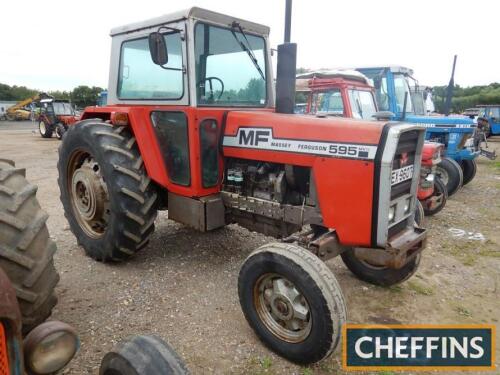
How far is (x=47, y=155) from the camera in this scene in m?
11.9

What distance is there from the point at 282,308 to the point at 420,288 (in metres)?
1.63

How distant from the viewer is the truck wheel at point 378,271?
10.5 ft

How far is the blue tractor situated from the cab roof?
5.04 meters

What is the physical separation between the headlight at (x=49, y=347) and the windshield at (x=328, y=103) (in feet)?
22.4

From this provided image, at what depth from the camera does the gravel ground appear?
8.29 ft

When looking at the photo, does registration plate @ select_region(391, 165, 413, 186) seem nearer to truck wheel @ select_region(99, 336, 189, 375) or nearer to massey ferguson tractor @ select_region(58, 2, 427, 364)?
massey ferguson tractor @ select_region(58, 2, 427, 364)

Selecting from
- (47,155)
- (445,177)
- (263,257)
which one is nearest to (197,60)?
(263,257)

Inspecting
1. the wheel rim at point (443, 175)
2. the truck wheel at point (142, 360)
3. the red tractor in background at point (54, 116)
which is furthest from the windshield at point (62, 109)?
the truck wheel at point (142, 360)

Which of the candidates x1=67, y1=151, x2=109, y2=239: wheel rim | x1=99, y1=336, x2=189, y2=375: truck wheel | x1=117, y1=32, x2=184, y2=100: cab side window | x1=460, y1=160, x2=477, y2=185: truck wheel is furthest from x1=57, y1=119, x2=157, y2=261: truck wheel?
x1=460, y1=160, x2=477, y2=185: truck wheel

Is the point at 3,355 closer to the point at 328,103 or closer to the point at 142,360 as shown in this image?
the point at 142,360

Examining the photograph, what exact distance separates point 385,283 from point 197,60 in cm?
250

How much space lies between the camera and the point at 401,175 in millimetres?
2830

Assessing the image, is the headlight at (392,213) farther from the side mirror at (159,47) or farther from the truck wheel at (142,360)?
the side mirror at (159,47)

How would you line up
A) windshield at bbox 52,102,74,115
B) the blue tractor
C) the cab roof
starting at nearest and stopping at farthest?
the cab roof, the blue tractor, windshield at bbox 52,102,74,115
